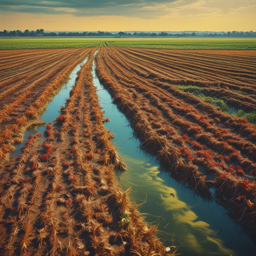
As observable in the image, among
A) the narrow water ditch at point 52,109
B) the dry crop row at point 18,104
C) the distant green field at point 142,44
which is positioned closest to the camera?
the dry crop row at point 18,104

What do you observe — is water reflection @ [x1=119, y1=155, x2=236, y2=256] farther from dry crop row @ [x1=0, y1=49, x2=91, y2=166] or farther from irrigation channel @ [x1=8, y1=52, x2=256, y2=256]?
dry crop row @ [x1=0, y1=49, x2=91, y2=166]

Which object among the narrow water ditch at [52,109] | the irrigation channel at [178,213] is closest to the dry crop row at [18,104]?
the narrow water ditch at [52,109]

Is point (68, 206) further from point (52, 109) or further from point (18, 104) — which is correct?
point (18, 104)

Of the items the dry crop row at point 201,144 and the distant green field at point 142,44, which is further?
the distant green field at point 142,44

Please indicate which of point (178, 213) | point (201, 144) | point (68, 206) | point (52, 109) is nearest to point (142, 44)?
point (52, 109)

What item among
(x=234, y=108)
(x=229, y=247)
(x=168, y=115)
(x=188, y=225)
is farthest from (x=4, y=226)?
(x=234, y=108)

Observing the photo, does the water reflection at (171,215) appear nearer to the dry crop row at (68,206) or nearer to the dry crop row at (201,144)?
the dry crop row at (68,206)

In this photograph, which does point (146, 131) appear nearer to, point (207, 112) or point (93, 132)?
point (93, 132)

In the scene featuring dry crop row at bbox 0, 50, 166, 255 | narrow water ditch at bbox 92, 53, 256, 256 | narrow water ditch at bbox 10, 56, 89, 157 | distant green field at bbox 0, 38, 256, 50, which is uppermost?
distant green field at bbox 0, 38, 256, 50

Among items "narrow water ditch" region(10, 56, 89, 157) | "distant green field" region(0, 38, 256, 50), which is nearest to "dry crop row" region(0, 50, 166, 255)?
"narrow water ditch" region(10, 56, 89, 157)
